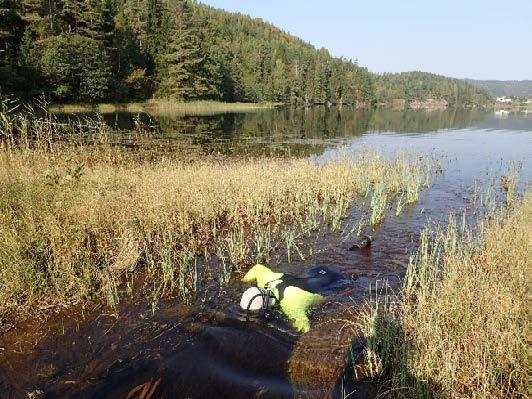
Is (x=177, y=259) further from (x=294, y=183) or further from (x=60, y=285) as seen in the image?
(x=294, y=183)

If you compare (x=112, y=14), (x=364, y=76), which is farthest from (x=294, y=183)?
(x=364, y=76)

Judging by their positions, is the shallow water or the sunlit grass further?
the sunlit grass

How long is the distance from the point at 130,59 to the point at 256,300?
63.9 metres

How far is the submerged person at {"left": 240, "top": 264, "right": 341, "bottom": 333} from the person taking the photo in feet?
19.0

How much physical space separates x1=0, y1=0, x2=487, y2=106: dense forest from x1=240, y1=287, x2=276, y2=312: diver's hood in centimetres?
2107

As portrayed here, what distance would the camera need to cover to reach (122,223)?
295 inches

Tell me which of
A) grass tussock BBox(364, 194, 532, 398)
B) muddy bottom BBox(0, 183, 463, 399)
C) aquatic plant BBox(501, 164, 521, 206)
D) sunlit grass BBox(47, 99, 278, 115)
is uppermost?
sunlit grass BBox(47, 99, 278, 115)

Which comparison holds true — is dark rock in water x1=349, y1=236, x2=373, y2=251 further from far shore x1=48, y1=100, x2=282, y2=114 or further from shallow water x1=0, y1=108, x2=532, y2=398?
far shore x1=48, y1=100, x2=282, y2=114

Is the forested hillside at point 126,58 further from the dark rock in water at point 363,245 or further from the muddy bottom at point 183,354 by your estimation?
the dark rock in water at point 363,245

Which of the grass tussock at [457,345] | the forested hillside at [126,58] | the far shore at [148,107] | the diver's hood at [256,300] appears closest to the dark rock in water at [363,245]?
the grass tussock at [457,345]

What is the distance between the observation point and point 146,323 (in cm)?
557

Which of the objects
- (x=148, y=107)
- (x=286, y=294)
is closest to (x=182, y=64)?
(x=148, y=107)

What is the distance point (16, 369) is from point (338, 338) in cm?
416

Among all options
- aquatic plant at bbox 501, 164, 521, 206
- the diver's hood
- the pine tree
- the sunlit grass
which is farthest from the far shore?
the diver's hood
